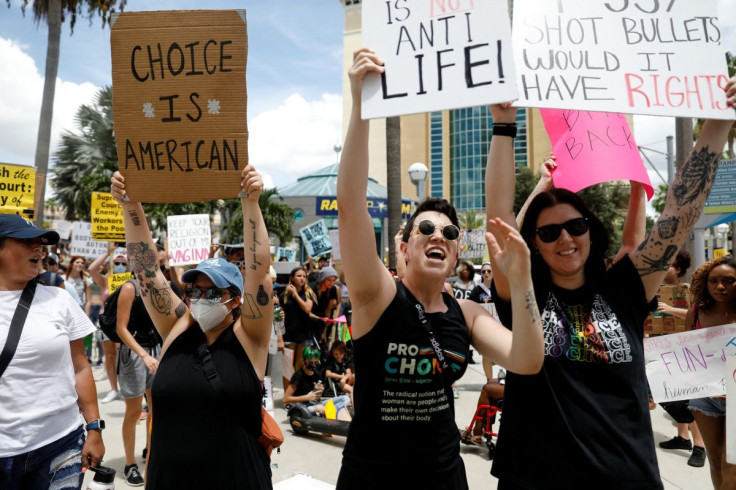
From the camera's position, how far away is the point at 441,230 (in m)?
2.17

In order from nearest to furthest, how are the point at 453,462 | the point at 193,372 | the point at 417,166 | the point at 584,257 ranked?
the point at 453,462, the point at 584,257, the point at 193,372, the point at 417,166

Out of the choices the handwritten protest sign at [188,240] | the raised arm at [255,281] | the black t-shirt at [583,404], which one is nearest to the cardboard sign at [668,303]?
the black t-shirt at [583,404]

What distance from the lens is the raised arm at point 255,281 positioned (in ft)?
8.23

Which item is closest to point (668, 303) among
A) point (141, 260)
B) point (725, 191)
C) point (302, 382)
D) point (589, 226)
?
point (725, 191)

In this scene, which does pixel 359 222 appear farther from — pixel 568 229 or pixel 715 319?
pixel 715 319

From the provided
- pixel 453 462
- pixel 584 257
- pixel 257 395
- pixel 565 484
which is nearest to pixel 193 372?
pixel 257 395

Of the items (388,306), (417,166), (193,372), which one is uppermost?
(417,166)

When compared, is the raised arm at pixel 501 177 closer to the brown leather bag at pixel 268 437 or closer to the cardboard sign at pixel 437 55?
the cardboard sign at pixel 437 55

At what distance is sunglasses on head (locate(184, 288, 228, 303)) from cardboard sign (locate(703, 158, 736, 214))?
7.95m

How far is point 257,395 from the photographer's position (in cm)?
249

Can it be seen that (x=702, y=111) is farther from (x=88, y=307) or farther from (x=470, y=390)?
(x=88, y=307)

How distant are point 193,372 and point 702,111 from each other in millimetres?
2413

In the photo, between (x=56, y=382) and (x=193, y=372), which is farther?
(x=56, y=382)

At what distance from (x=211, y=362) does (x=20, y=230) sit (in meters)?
1.35
